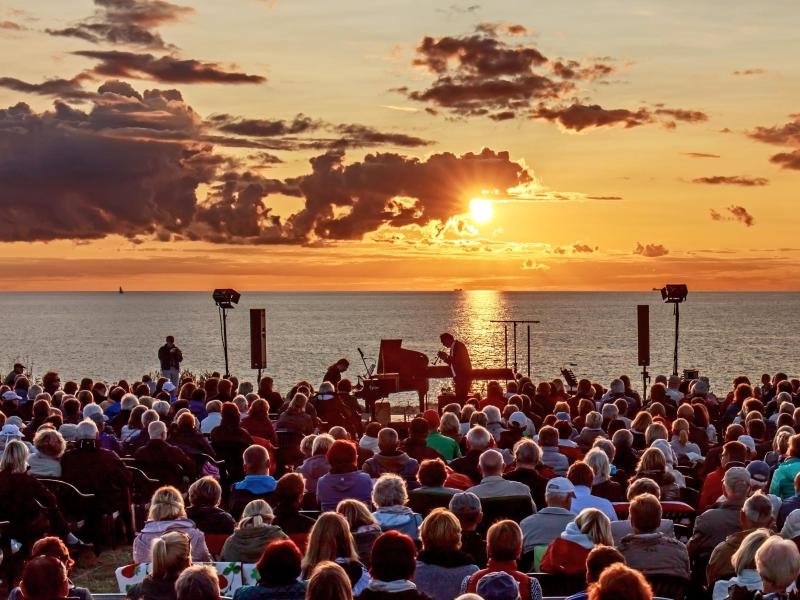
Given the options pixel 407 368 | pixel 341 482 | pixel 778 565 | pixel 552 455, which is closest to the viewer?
pixel 778 565

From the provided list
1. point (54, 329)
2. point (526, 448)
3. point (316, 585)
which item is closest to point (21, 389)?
point (526, 448)

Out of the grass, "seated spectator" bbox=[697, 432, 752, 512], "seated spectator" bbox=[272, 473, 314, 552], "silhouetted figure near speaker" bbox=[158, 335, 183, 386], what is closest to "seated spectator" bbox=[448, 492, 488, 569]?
"seated spectator" bbox=[272, 473, 314, 552]

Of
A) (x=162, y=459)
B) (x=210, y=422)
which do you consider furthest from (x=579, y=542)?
(x=210, y=422)

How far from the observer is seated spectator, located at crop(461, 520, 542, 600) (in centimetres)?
620

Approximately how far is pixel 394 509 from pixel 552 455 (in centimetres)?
327

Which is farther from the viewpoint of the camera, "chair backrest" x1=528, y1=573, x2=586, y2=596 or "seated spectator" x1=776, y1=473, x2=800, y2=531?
"seated spectator" x1=776, y1=473, x2=800, y2=531

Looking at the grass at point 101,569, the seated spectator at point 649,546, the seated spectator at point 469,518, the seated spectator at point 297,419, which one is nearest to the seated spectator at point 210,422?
the seated spectator at point 297,419

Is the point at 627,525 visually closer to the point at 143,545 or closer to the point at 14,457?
the point at 143,545

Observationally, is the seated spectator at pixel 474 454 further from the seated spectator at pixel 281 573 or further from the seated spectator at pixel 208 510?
the seated spectator at pixel 281 573

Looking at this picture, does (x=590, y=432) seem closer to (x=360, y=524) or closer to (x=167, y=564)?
(x=360, y=524)

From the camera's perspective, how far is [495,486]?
8.59 meters

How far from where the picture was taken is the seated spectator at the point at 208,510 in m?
7.81

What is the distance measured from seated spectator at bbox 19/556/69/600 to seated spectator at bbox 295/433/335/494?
464 centimetres

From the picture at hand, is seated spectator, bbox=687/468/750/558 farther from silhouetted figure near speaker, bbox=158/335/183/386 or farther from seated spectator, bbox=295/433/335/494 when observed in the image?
silhouetted figure near speaker, bbox=158/335/183/386
